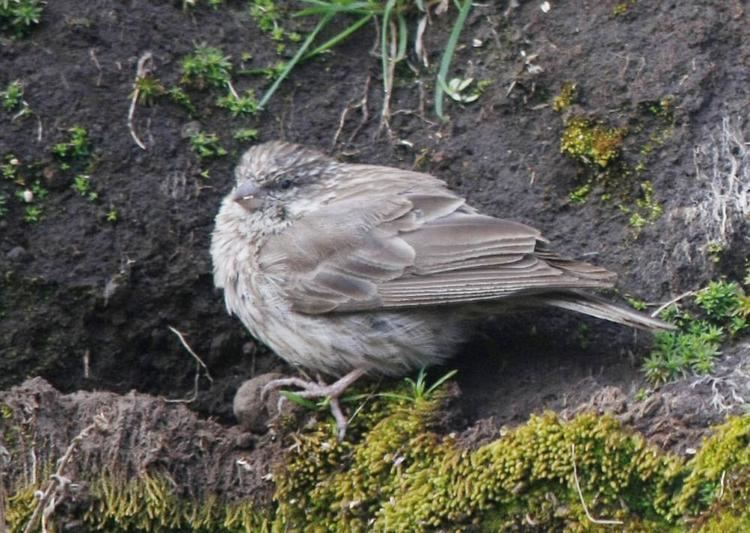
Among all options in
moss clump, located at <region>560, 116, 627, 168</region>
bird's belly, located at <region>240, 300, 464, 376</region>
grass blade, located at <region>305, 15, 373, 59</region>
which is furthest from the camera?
grass blade, located at <region>305, 15, 373, 59</region>

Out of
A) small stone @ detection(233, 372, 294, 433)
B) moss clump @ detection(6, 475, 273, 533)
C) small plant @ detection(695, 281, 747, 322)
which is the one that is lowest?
moss clump @ detection(6, 475, 273, 533)

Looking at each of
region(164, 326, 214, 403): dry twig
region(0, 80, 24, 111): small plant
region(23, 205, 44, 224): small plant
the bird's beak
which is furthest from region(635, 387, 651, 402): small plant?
region(0, 80, 24, 111): small plant

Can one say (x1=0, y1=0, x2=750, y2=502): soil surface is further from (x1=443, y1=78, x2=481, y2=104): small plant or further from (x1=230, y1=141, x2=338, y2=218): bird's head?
(x1=230, y1=141, x2=338, y2=218): bird's head

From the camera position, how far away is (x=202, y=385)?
705 cm

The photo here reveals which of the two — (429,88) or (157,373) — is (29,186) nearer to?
(157,373)

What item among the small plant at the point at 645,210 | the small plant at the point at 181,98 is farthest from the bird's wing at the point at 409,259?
the small plant at the point at 181,98

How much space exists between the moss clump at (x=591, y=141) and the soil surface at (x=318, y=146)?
64mm

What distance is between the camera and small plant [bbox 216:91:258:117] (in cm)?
735

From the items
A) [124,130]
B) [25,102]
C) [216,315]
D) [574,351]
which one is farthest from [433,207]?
[25,102]

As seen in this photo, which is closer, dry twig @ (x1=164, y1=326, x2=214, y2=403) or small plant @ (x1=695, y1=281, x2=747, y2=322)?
small plant @ (x1=695, y1=281, x2=747, y2=322)

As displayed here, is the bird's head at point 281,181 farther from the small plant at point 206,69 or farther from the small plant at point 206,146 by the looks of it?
the small plant at point 206,69

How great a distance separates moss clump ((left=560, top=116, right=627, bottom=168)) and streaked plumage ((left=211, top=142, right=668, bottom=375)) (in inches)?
31.9

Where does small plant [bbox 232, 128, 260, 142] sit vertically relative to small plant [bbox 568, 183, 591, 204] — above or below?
above

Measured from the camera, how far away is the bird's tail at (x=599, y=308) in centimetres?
588
